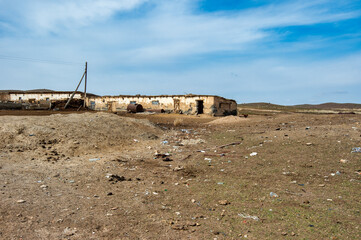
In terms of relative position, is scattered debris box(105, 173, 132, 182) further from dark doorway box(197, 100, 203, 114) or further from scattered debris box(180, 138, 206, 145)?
dark doorway box(197, 100, 203, 114)

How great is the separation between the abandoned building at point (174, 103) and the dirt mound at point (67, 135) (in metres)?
14.4

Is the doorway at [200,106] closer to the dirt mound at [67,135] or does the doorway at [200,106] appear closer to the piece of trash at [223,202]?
the dirt mound at [67,135]

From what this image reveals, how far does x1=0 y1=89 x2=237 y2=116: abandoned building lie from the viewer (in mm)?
24203

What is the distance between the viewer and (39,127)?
7.91m

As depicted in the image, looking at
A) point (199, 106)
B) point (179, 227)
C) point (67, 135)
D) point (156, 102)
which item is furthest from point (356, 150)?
point (156, 102)

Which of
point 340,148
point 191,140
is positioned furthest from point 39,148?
point 340,148

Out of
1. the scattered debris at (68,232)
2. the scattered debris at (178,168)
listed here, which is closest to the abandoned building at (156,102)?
the scattered debris at (178,168)

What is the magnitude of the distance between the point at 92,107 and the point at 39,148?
23.9 metres

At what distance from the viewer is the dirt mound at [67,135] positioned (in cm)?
689

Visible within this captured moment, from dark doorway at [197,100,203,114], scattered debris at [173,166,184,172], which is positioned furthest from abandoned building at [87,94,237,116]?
scattered debris at [173,166,184,172]

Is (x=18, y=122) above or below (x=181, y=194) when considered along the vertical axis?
above

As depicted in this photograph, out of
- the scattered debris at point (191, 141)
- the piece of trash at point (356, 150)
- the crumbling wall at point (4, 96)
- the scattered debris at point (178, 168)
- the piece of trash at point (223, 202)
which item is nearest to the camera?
the piece of trash at point (223, 202)

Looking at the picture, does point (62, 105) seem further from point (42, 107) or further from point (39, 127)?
point (39, 127)

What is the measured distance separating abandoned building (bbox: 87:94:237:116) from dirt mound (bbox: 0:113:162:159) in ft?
47.3
